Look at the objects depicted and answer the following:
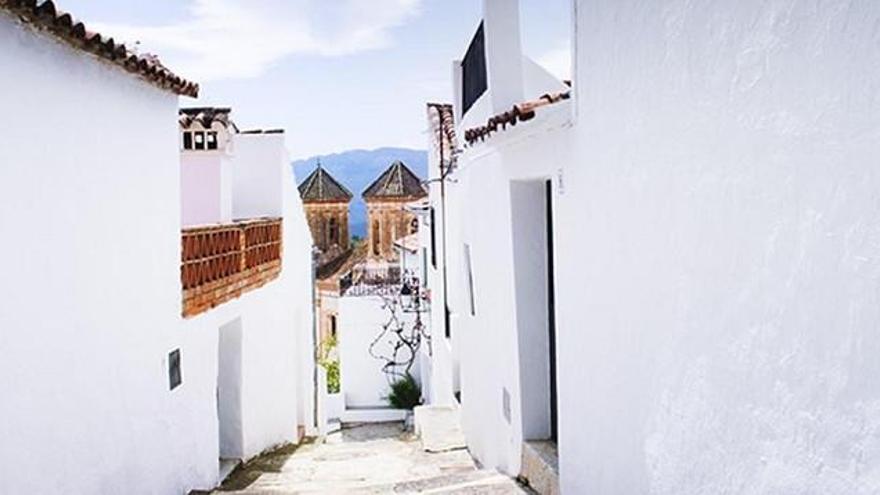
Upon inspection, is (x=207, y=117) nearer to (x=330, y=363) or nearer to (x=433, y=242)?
(x=433, y=242)

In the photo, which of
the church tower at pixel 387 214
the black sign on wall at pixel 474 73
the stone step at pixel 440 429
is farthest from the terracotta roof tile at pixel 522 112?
the church tower at pixel 387 214

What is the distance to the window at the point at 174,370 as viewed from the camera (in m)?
8.47

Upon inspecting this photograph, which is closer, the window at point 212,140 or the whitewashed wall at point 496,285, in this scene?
the whitewashed wall at point 496,285

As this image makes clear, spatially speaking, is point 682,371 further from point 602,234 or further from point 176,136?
point 176,136

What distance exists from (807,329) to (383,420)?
24.8 metres

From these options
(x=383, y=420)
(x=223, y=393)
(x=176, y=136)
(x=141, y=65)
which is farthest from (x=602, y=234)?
(x=383, y=420)

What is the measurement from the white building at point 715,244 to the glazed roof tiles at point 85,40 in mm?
2892

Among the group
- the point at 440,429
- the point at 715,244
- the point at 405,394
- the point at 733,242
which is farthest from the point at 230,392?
the point at 405,394

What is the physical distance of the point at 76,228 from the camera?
5957 mm

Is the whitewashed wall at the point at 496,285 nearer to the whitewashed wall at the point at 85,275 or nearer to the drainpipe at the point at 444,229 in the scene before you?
the whitewashed wall at the point at 85,275

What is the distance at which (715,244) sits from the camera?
3.56 m

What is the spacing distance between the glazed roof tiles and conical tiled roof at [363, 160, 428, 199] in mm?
36665

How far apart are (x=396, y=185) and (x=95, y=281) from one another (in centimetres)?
3911

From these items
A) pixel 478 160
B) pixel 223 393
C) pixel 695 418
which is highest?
pixel 478 160
